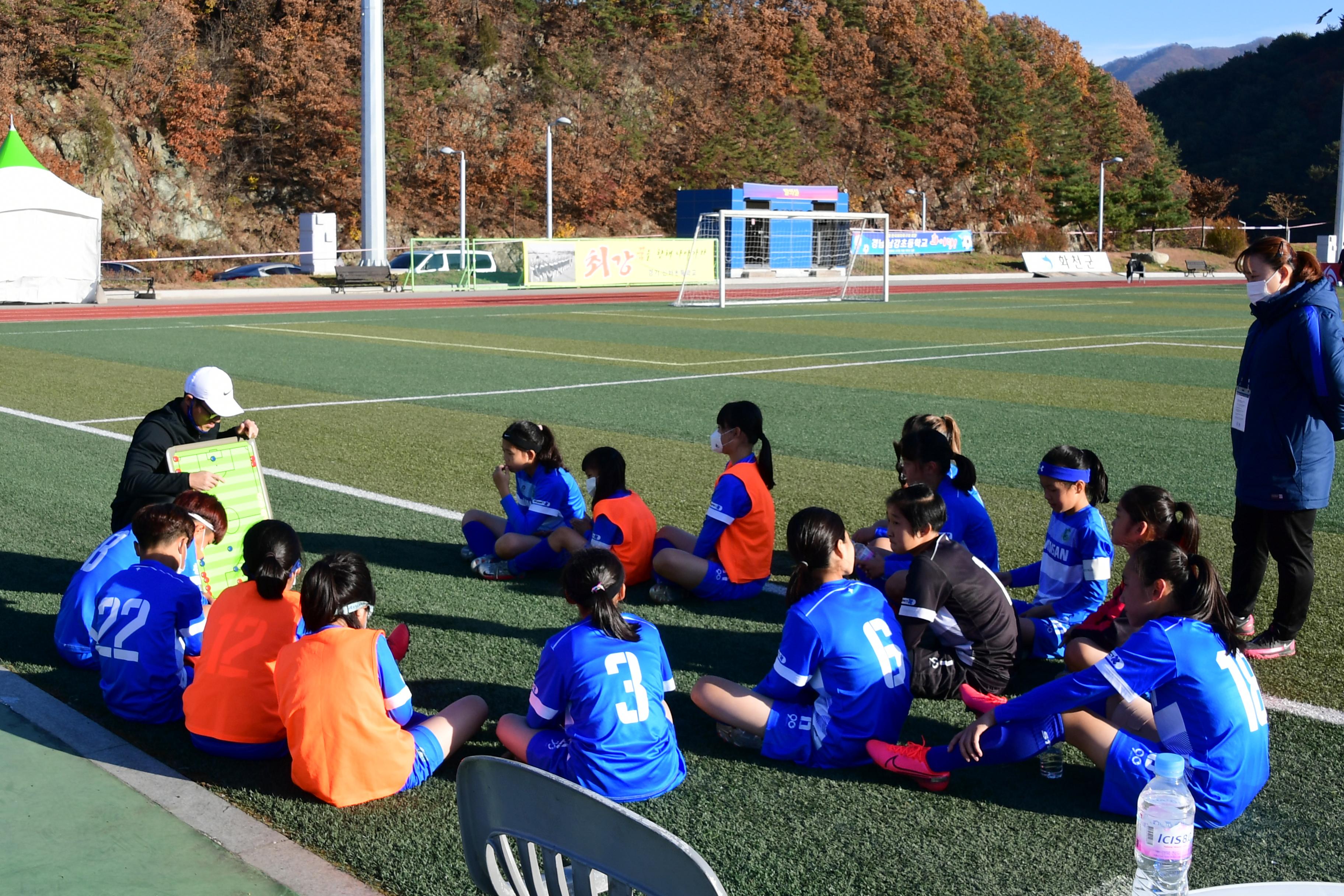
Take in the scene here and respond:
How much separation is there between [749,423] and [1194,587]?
2810 mm

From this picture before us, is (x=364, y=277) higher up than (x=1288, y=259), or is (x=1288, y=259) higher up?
(x=364, y=277)

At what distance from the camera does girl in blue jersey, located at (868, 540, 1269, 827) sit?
377 cm

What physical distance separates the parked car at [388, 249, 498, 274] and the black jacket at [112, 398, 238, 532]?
122 ft

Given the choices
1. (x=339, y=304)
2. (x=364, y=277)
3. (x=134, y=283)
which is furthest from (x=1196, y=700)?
(x=134, y=283)

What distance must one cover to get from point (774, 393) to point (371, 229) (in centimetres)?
3177

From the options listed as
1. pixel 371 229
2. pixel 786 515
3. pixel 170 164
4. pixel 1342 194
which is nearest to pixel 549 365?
pixel 786 515

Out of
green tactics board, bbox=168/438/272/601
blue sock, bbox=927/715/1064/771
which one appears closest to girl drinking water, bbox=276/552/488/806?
blue sock, bbox=927/715/1064/771

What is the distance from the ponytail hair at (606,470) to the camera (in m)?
6.25

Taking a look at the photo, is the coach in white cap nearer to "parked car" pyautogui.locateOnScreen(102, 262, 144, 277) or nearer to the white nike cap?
the white nike cap

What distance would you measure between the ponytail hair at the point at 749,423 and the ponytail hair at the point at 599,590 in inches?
88.6

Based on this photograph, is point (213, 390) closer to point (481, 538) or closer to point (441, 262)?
point (481, 538)

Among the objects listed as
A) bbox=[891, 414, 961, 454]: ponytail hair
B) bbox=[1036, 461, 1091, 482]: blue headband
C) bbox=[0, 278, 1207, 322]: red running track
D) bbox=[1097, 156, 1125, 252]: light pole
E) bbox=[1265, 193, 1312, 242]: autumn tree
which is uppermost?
bbox=[1265, 193, 1312, 242]: autumn tree

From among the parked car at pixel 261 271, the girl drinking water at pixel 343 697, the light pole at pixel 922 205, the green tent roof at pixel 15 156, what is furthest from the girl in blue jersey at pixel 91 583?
→ the light pole at pixel 922 205

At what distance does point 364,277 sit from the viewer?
41.4m
